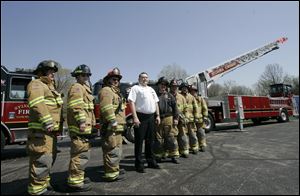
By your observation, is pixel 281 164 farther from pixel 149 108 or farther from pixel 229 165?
pixel 149 108

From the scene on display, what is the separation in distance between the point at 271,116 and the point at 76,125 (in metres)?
15.3

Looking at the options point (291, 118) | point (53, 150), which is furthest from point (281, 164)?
point (291, 118)

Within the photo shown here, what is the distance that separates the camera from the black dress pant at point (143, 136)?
497cm

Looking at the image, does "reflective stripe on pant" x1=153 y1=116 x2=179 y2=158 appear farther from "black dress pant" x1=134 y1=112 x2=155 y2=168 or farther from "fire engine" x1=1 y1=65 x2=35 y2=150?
"fire engine" x1=1 y1=65 x2=35 y2=150

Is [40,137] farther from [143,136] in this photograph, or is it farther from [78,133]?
[143,136]

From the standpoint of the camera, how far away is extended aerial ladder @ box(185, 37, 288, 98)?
579 inches

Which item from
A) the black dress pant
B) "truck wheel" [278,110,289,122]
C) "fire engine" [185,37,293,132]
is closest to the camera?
the black dress pant

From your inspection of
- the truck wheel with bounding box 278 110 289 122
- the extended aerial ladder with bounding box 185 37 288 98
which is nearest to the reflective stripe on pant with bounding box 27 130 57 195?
the extended aerial ladder with bounding box 185 37 288 98

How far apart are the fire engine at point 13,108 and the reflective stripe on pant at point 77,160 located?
4.24 metres

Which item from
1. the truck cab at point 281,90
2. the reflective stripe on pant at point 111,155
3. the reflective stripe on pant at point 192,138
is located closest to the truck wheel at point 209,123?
the reflective stripe on pant at point 192,138

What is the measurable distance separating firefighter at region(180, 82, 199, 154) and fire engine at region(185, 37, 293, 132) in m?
5.90

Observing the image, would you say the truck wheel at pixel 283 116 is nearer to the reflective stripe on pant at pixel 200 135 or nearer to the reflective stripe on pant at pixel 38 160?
the reflective stripe on pant at pixel 200 135

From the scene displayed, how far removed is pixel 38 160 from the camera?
366 cm

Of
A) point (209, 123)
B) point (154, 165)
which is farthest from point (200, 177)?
point (209, 123)
